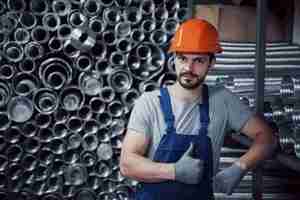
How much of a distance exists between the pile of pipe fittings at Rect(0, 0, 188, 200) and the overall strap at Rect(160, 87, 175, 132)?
50.4 inches

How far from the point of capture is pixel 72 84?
10.6ft

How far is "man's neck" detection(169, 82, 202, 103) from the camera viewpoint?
1.92 meters

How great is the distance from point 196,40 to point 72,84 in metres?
1.45

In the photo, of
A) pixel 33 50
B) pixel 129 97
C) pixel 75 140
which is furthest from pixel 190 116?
pixel 33 50

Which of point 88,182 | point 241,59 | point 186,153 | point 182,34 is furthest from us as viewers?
point 88,182

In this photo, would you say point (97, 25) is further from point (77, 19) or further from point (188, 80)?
point (188, 80)

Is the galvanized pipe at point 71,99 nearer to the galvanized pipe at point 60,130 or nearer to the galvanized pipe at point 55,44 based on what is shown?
the galvanized pipe at point 60,130

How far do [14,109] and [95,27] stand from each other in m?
0.61

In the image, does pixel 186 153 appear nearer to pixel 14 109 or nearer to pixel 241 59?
pixel 241 59

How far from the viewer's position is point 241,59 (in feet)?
8.82

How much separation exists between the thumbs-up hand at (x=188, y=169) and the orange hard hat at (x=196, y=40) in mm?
319

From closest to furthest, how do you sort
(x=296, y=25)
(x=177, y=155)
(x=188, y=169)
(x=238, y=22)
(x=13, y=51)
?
(x=188, y=169) < (x=177, y=155) < (x=296, y=25) < (x=238, y=22) < (x=13, y=51)

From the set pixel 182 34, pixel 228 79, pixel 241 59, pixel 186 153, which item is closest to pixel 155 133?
pixel 186 153

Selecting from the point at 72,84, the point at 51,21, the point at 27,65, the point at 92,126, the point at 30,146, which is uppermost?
the point at 51,21
